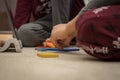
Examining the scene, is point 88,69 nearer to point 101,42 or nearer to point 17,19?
point 101,42

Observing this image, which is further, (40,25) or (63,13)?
(40,25)

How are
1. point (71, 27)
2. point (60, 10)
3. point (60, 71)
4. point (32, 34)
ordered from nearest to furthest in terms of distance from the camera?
1. point (60, 71)
2. point (71, 27)
3. point (60, 10)
4. point (32, 34)

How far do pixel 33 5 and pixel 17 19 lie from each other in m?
0.14

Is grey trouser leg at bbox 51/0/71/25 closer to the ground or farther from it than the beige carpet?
farther from it

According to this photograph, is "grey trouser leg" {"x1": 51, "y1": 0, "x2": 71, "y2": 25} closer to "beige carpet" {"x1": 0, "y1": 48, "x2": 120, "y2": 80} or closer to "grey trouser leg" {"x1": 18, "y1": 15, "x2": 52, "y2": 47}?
"grey trouser leg" {"x1": 18, "y1": 15, "x2": 52, "y2": 47}

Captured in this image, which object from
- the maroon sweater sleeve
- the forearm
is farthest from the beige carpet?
the maroon sweater sleeve

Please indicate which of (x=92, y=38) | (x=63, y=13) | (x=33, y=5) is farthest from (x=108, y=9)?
(x=33, y=5)

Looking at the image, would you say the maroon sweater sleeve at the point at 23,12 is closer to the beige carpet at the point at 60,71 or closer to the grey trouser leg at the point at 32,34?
the grey trouser leg at the point at 32,34

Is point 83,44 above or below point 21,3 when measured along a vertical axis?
below

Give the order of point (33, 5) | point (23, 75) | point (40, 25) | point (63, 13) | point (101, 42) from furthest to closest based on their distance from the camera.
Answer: point (33, 5), point (40, 25), point (63, 13), point (101, 42), point (23, 75)

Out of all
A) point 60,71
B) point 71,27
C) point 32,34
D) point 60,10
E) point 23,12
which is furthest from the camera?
point 23,12

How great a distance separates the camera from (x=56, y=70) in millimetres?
593

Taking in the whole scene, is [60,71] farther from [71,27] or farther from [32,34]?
[32,34]

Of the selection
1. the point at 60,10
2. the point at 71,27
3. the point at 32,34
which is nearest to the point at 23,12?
the point at 32,34
